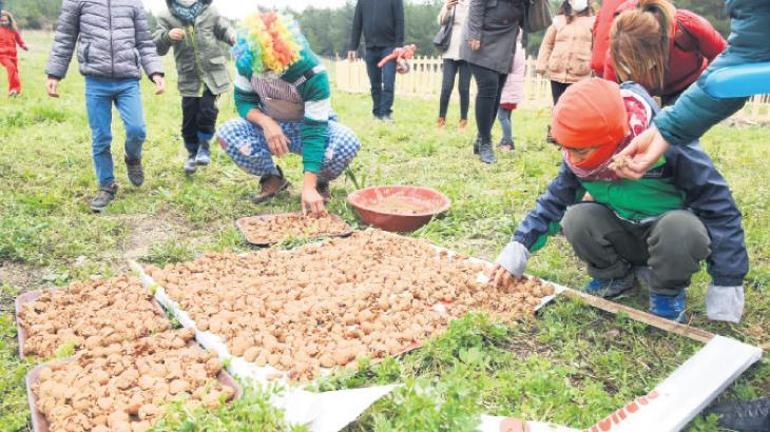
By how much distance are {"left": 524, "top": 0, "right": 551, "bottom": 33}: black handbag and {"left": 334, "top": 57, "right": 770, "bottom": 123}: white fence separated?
7980 millimetres

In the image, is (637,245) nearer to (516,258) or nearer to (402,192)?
(516,258)

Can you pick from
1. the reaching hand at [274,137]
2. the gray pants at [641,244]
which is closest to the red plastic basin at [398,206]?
the reaching hand at [274,137]

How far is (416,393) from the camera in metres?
A: 1.80

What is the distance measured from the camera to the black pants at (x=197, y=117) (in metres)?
4.93

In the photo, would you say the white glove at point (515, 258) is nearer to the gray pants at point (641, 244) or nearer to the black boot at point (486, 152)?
the gray pants at point (641, 244)

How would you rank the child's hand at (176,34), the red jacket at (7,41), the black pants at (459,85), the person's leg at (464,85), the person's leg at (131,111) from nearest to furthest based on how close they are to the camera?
the person's leg at (131,111)
the child's hand at (176,34)
the person's leg at (464,85)
the black pants at (459,85)
the red jacket at (7,41)

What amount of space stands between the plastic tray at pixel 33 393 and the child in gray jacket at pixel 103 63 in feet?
7.15

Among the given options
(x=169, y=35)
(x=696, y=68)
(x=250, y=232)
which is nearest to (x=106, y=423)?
(x=250, y=232)

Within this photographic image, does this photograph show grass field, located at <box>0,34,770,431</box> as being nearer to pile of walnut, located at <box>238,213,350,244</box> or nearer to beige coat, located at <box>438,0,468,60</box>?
pile of walnut, located at <box>238,213,350,244</box>

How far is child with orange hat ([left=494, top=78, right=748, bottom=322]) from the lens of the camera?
2131 mm

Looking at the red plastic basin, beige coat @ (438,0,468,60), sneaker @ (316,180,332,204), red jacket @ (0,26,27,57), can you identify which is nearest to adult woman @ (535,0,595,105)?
beige coat @ (438,0,468,60)

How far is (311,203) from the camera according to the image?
371 centimetres

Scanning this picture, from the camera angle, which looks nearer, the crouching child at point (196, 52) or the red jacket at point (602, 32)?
the red jacket at point (602, 32)

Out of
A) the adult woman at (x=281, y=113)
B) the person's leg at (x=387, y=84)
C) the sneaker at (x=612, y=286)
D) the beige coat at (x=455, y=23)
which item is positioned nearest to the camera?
the sneaker at (x=612, y=286)
